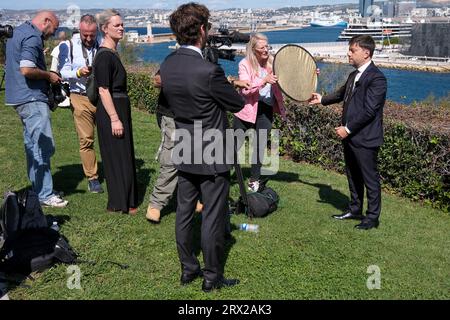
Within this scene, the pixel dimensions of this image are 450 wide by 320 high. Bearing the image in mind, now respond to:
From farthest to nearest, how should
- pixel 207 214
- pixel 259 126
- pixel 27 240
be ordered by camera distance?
pixel 259 126 → pixel 27 240 → pixel 207 214

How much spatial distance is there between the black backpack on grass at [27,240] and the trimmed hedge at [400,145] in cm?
447

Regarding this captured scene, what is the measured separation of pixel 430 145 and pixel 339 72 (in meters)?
14.0

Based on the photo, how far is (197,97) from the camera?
10.9ft

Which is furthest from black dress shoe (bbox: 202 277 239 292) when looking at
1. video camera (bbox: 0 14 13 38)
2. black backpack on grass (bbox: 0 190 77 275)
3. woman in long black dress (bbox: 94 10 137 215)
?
video camera (bbox: 0 14 13 38)

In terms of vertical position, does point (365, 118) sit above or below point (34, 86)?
below

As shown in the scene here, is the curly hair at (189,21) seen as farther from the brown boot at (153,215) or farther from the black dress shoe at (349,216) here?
the black dress shoe at (349,216)

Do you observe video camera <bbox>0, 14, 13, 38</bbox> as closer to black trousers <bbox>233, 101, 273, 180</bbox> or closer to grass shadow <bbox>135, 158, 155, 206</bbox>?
grass shadow <bbox>135, 158, 155, 206</bbox>

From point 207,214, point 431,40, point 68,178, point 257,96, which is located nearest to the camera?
point 207,214

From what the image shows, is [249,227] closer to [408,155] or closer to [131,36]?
[408,155]

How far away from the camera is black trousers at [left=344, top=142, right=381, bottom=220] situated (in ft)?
16.2

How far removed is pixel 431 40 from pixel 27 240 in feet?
312

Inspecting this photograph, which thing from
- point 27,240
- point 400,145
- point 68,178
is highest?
point 400,145

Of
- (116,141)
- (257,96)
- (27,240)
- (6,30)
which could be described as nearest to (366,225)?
(257,96)
